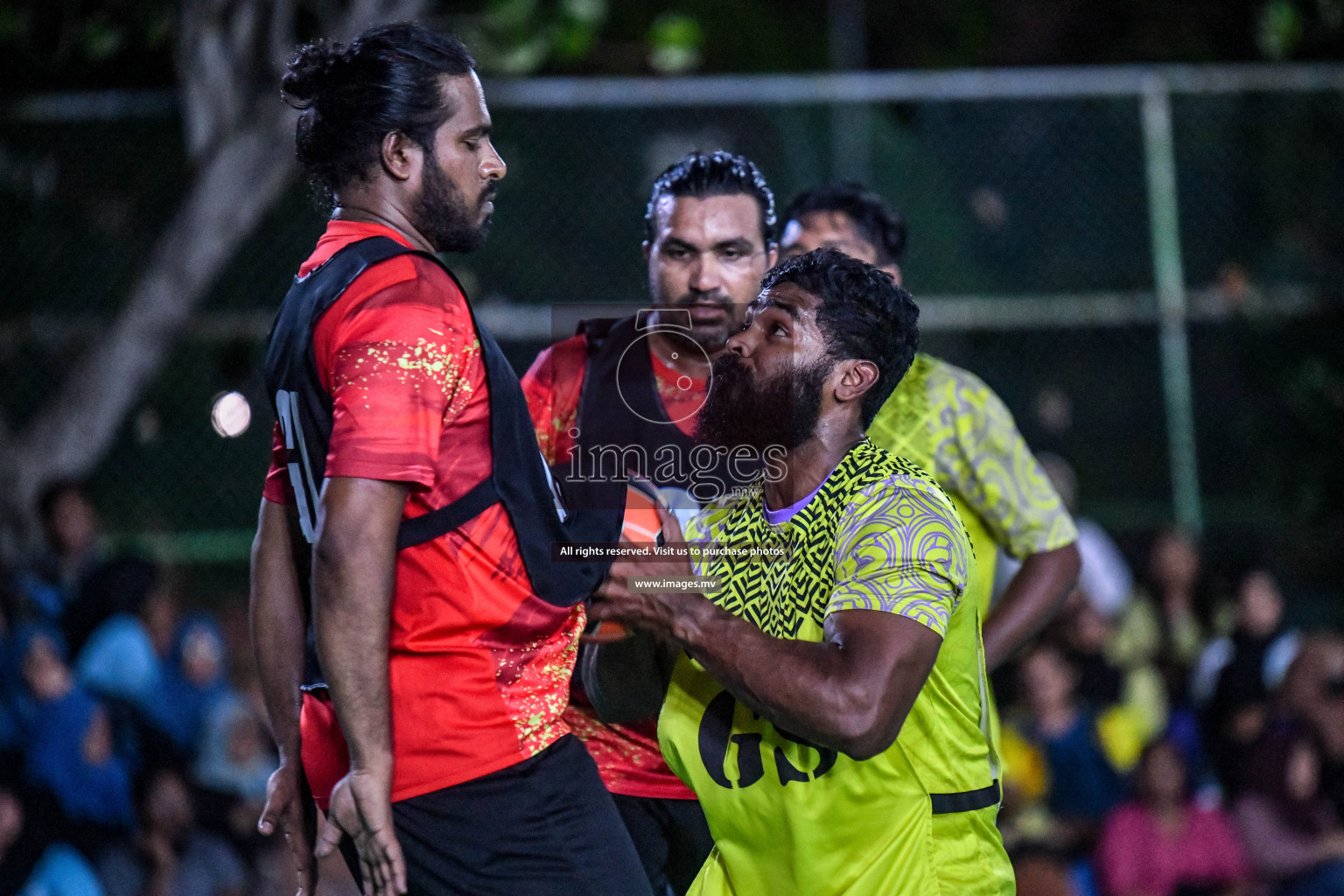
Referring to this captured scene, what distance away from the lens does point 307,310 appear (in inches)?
94.7

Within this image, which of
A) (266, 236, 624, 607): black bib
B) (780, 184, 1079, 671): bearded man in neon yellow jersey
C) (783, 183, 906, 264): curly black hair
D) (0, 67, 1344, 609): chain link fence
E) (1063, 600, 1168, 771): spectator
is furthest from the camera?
(0, 67, 1344, 609): chain link fence

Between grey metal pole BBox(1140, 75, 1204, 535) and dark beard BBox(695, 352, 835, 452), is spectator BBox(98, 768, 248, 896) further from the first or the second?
grey metal pole BBox(1140, 75, 1204, 535)

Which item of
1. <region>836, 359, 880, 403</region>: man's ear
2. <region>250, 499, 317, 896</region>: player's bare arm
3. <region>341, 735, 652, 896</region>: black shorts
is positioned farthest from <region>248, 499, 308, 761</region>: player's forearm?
<region>836, 359, 880, 403</region>: man's ear

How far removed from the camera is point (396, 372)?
2279 mm

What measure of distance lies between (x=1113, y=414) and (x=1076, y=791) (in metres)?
2.60

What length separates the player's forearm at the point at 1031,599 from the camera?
12.1 ft

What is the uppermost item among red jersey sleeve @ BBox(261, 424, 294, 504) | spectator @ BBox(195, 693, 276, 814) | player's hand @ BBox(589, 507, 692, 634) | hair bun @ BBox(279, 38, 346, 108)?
hair bun @ BBox(279, 38, 346, 108)

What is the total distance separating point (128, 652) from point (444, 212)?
13.5 ft

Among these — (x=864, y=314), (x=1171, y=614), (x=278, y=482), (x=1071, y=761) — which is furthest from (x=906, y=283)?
(x=278, y=482)

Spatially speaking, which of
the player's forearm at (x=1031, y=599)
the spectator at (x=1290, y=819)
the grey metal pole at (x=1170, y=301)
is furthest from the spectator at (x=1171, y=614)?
the player's forearm at (x=1031, y=599)

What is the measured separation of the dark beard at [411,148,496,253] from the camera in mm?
2523

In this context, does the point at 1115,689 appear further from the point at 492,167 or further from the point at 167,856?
the point at 492,167

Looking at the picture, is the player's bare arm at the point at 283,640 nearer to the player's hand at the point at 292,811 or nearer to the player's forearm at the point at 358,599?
the player's hand at the point at 292,811

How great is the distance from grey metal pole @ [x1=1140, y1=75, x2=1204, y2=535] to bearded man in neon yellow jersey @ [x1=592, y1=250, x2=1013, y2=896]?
5.27 meters
